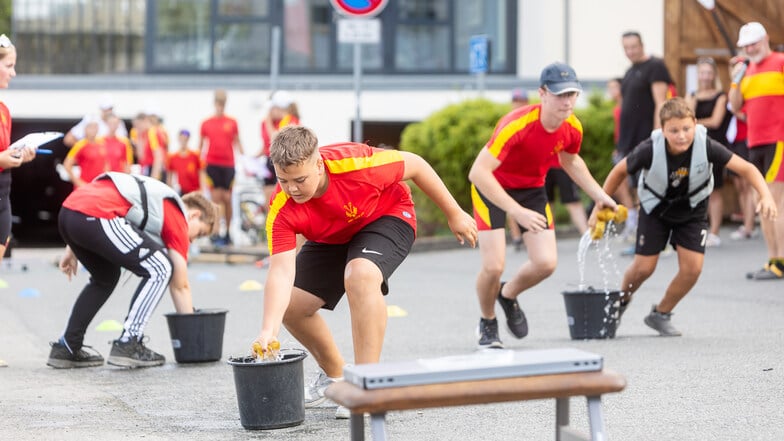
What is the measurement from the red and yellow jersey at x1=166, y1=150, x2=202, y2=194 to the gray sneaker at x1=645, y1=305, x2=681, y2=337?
11.8 meters

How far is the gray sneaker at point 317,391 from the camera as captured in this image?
677 centimetres

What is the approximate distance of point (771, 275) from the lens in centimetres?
1202

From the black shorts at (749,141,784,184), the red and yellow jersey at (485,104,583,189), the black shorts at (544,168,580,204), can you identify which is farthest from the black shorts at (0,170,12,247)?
the black shorts at (544,168,580,204)

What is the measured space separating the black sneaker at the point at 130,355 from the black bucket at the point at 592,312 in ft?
9.42

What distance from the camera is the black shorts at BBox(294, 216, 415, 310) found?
6320 millimetres

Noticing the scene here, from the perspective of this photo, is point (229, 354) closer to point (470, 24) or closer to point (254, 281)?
point (254, 281)

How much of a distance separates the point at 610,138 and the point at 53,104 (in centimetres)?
1066

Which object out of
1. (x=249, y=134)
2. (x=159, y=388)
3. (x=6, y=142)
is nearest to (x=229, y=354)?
(x=159, y=388)

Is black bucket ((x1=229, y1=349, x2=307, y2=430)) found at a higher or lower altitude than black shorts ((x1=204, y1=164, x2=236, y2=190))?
lower

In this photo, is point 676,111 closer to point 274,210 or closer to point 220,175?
point 274,210

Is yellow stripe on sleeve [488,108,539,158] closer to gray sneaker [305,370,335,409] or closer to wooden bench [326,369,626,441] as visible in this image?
gray sneaker [305,370,335,409]

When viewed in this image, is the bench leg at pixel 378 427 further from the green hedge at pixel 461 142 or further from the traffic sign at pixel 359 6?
the green hedge at pixel 461 142

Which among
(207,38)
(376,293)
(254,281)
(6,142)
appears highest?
(207,38)

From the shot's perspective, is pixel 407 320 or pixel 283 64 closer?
pixel 407 320
